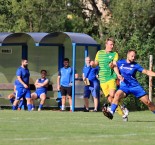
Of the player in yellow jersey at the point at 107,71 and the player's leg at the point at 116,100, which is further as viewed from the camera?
the player in yellow jersey at the point at 107,71

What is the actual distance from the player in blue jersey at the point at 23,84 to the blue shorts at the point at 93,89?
201 cm

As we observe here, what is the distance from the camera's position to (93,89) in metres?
25.1

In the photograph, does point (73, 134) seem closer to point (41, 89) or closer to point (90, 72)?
point (90, 72)

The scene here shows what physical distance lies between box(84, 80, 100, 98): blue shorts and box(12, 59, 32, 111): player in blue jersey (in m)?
2.01

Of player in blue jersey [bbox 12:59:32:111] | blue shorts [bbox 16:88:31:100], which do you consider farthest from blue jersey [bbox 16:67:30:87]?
blue shorts [bbox 16:88:31:100]

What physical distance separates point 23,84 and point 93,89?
2.44 meters

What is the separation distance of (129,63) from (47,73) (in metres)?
10.8

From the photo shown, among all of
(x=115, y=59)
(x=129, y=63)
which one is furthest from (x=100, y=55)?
(x=129, y=63)

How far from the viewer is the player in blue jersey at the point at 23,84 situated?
25.2 m

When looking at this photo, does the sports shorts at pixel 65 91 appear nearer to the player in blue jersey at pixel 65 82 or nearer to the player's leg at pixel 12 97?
the player in blue jersey at pixel 65 82

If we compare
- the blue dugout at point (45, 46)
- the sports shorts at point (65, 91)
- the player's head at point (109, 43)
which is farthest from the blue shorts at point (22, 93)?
the player's head at point (109, 43)

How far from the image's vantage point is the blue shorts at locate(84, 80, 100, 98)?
82.1 feet

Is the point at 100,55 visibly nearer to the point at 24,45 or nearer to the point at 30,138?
the point at 30,138

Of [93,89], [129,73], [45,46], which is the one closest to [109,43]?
[129,73]
